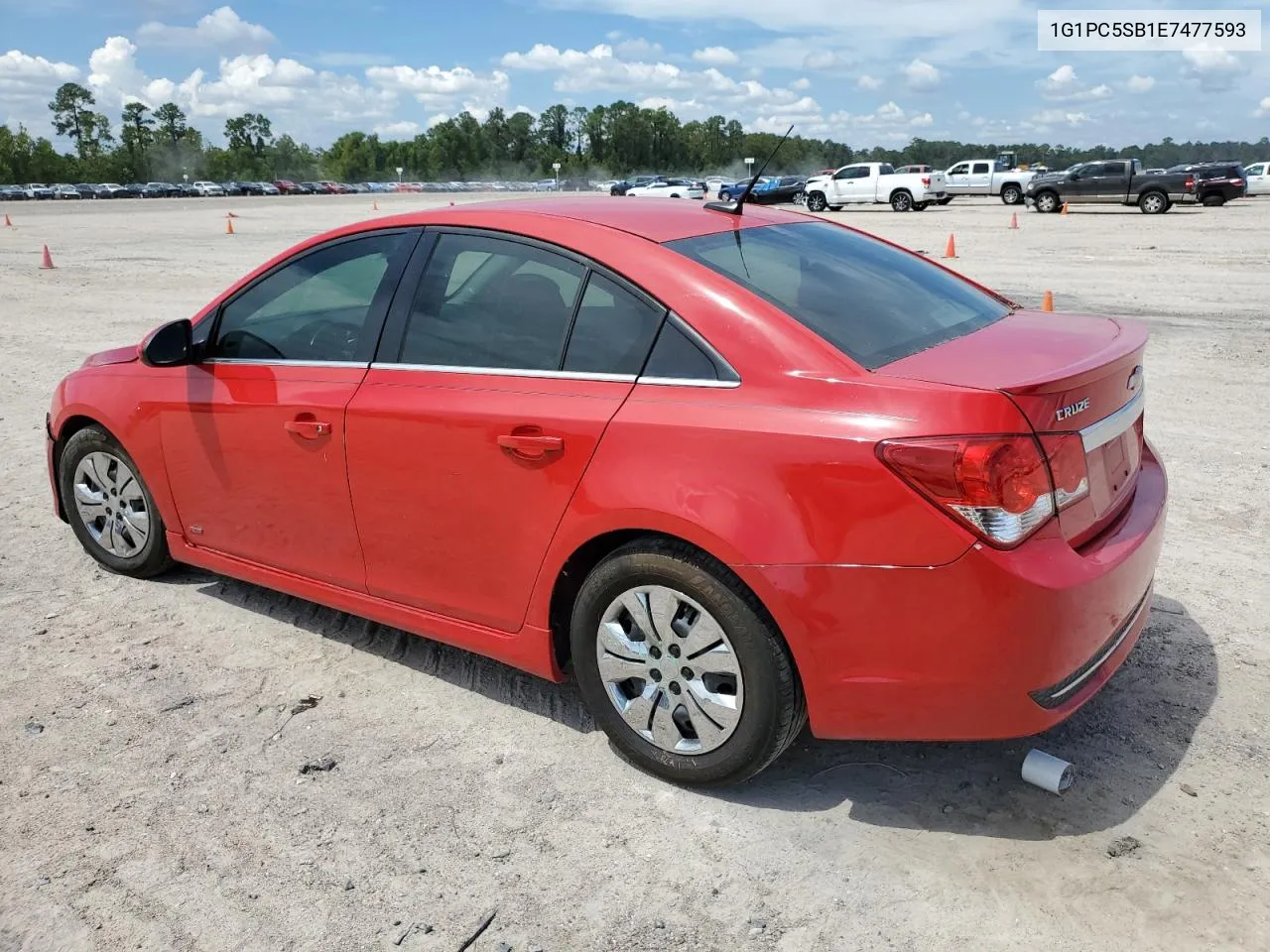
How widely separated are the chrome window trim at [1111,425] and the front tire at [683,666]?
0.98m

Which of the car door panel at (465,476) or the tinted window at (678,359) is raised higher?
the tinted window at (678,359)

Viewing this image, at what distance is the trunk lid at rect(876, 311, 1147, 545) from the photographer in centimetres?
265

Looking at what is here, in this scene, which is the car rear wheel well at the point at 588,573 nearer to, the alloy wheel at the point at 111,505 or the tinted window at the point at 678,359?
the tinted window at the point at 678,359

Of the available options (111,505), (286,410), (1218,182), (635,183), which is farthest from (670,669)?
(635,183)

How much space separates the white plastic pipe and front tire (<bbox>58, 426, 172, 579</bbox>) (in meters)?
3.62

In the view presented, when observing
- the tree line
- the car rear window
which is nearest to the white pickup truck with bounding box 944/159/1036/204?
the car rear window

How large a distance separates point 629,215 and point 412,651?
1917mm

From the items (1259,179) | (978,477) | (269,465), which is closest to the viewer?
(978,477)

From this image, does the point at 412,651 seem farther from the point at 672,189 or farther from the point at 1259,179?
the point at 672,189

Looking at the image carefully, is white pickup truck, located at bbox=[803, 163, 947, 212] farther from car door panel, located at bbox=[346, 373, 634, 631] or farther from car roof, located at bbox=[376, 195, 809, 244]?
car door panel, located at bbox=[346, 373, 634, 631]

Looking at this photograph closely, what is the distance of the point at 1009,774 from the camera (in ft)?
10.4

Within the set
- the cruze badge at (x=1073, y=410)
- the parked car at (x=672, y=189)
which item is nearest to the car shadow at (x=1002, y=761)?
the cruze badge at (x=1073, y=410)

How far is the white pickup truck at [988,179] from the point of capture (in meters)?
42.2

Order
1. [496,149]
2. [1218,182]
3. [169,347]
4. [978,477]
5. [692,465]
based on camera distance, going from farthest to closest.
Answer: [496,149] < [1218,182] < [169,347] < [692,465] < [978,477]
